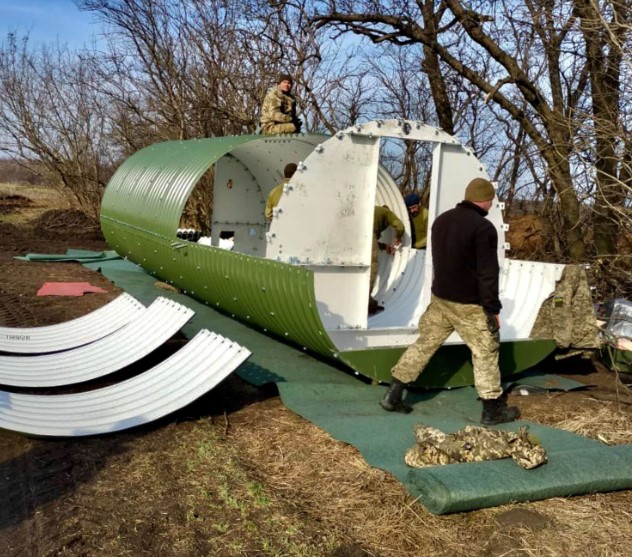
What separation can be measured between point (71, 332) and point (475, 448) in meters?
5.06

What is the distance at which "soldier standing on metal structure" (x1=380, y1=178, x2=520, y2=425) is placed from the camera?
5211mm

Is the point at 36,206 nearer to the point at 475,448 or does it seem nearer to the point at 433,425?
the point at 433,425

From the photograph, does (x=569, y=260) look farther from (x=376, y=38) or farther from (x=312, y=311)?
(x=312, y=311)

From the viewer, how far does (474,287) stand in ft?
17.4

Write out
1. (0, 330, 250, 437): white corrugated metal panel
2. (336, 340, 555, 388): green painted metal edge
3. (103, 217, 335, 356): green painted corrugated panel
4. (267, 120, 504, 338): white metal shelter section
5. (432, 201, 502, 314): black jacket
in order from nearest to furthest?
(0, 330, 250, 437): white corrugated metal panel, (432, 201, 502, 314): black jacket, (103, 217, 335, 356): green painted corrugated panel, (336, 340, 555, 388): green painted metal edge, (267, 120, 504, 338): white metal shelter section

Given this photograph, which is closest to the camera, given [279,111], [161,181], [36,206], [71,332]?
[71,332]

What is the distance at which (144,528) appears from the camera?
3.67 metres

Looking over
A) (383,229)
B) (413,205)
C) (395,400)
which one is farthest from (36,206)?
(395,400)

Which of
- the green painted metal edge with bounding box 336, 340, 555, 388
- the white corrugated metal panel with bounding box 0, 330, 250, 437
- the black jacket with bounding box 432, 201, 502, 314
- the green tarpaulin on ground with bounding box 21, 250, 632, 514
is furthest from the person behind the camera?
the green painted metal edge with bounding box 336, 340, 555, 388

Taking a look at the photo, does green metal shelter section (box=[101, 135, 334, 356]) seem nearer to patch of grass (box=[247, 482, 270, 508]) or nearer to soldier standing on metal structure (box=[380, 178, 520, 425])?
soldier standing on metal structure (box=[380, 178, 520, 425])

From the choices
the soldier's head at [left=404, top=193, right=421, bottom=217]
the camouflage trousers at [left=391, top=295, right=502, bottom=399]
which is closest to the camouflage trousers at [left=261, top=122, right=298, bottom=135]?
the soldier's head at [left=404, top=193, right=421, bottom=217]

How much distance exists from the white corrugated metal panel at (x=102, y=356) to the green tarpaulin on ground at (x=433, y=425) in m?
0.93

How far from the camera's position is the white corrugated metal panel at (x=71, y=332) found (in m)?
7.07

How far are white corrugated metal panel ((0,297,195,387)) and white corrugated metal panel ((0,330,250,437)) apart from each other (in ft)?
2.06
